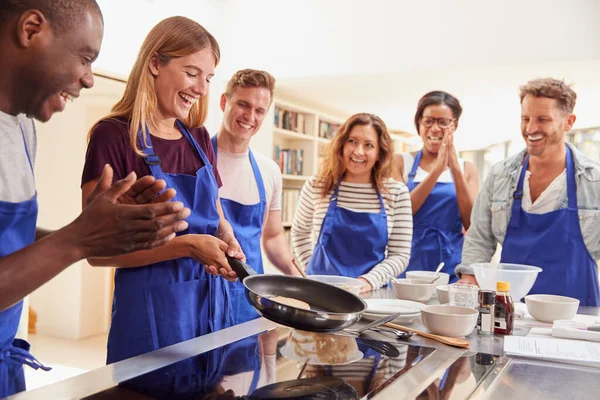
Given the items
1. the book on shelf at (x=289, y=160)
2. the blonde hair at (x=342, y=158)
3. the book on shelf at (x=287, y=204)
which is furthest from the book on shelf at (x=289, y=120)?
the blonde hair at (x=342, y=158)

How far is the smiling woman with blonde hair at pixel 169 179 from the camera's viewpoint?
4.99 ft

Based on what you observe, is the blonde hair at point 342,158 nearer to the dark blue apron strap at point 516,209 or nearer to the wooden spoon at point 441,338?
the dark blue apron strap at point 516,209

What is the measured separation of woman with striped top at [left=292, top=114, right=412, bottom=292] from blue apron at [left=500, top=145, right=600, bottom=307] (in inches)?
17.4

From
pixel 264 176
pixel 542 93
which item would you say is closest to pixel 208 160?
pixel 264 176

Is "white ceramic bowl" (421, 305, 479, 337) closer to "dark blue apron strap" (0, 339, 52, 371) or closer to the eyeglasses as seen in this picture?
"dark blue apron strap" (0, 339, 52, 371)

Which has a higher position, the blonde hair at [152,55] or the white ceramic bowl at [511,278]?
the blonde hair at [152,55]

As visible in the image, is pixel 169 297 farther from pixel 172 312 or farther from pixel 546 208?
pixel 546 208

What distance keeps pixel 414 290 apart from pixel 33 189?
1.10 metres

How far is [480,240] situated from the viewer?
90.4 inches

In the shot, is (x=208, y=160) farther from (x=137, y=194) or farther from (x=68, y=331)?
(x=68, y=331)

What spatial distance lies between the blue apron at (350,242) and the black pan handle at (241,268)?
3.43 ft

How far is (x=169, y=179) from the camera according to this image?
5.40 feet

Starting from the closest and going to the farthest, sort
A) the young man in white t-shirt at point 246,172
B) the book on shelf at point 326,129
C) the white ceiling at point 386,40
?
the young man in white t-shirt at point 246,172 < the white ceiling at point 386,40 < the book on shelf at point 326,129

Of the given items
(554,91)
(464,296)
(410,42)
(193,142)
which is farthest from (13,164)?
(410,42)
